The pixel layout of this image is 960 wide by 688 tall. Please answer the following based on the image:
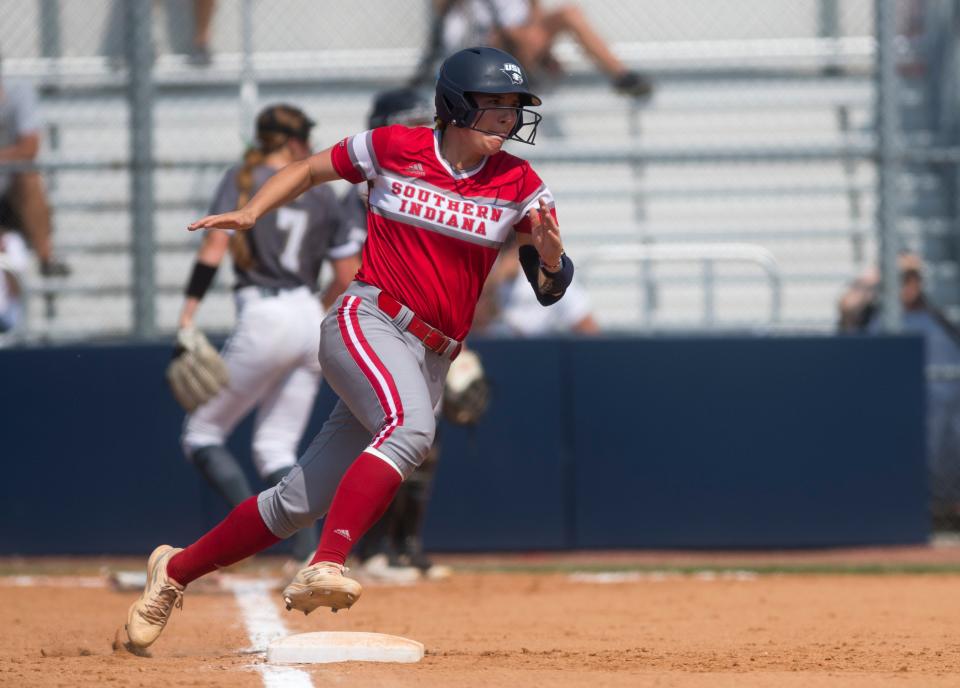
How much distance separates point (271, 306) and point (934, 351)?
439cm

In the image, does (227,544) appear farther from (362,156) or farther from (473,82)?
(473,82)

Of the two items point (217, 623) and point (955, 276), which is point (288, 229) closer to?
point (217, 623)

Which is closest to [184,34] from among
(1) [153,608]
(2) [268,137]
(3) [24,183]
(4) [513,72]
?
(3) [24,183]

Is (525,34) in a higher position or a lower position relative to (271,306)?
higher

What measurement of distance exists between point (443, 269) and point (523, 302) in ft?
14.2

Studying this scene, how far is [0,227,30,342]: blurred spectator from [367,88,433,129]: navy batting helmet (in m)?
2.66

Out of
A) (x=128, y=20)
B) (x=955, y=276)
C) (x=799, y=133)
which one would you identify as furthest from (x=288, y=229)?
(x=955, y=276)

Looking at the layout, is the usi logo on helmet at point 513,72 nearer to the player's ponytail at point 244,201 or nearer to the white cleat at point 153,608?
the white cleat at point 153,608

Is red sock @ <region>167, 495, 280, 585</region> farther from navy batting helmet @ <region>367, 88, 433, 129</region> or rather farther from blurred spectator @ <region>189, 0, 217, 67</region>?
blurred spectator @ <region>189, 0, 217, 67</region>

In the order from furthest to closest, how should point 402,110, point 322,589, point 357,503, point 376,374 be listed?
point 402,110
point 376,374
point 357,503
point 322,589

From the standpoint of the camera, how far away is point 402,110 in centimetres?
685

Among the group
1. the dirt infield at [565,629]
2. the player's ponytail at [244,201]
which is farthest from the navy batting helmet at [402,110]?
the dirt infield at [565,629]

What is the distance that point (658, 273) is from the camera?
32.2 ft

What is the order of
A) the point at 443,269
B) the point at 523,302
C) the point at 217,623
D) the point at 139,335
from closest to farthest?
the point at 443,269, the point at 217,623, the point at 139,335, the point at 523,302
